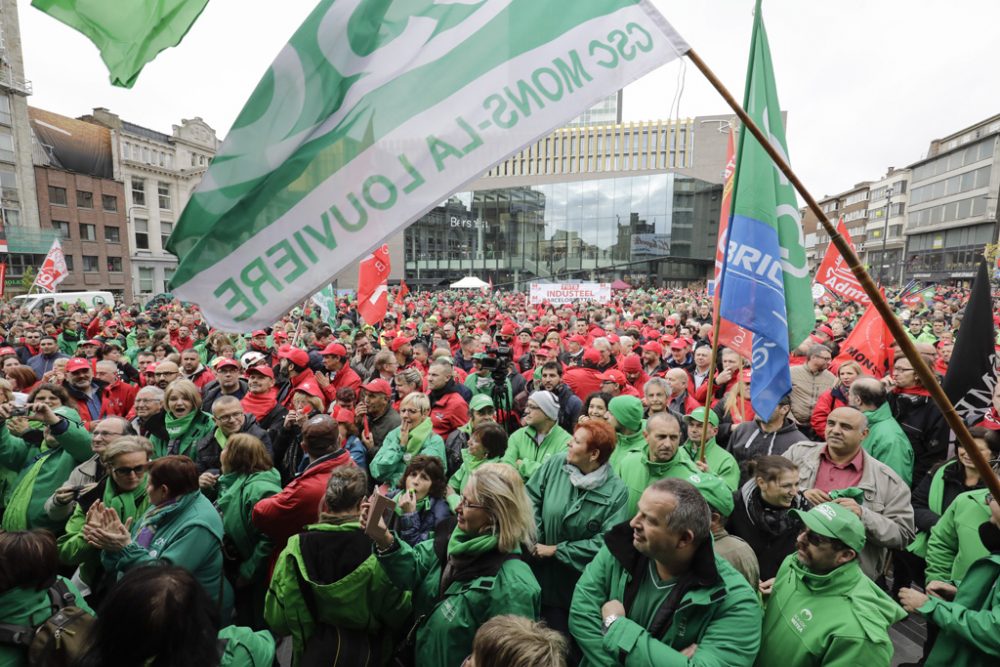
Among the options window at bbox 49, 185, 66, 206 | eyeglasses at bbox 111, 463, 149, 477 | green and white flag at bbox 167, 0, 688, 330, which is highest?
window at bbox 49, 185, 66, 206

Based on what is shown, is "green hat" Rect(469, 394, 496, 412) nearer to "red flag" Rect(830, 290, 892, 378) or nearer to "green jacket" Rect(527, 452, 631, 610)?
"green jacket" Rect(527, 452, 631, 610)

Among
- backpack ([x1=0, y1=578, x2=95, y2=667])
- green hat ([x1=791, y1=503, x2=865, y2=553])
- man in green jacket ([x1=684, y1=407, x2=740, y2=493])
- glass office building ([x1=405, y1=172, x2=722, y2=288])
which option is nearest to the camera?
backpack ([x1=0, y1=578, x2=95, y2=667])

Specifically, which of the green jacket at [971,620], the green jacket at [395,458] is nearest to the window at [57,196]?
the green jacket at [395,458]

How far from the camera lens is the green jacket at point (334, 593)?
2.41 m

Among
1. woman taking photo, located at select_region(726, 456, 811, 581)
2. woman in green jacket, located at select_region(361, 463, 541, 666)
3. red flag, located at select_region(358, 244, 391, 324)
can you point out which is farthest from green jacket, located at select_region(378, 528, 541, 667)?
red flag, located at select_region(358, 244, 391, 324)

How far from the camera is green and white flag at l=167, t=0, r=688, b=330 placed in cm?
228

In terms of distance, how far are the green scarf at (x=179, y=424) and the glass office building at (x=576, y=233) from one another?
46055mm

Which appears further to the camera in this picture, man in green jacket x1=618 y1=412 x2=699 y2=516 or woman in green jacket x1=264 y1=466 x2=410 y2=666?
man in green jacket x1=618 y1=412 x2=699 y2=516

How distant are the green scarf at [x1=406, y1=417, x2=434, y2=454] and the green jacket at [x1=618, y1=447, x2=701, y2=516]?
1636 millimetres

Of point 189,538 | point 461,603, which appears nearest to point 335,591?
point 461,603

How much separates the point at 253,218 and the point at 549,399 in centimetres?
272

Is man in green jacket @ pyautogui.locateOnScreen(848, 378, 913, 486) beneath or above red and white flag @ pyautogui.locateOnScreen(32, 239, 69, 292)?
beneath

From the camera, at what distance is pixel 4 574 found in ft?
6.54

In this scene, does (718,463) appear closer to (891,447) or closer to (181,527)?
(891,447)
